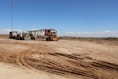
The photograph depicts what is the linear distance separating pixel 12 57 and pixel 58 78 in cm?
710

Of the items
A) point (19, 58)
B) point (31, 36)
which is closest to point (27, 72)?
point (19, 58)

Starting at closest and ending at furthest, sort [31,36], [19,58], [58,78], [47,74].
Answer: [58,78] → [47,74] → [19,58] → [31,36]

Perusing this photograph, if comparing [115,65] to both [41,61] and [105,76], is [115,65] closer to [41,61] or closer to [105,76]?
[105,76]

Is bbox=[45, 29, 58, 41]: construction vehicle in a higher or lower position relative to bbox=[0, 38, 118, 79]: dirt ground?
higher

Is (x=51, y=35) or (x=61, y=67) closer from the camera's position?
(x=61, y=67)

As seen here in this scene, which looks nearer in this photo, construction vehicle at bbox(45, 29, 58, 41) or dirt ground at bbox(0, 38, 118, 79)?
dirt ground at bbox(0, 38, 118, 79)

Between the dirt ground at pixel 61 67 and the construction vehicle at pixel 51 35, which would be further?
the construction vehicle at pixel 51 35

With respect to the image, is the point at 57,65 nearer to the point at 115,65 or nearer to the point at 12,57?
the point at 115,65

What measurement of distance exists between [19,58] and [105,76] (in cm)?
785

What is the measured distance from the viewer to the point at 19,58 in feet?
54.1

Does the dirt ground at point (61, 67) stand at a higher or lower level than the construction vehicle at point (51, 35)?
lower

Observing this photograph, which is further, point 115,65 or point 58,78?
point 115,65

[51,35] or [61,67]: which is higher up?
[51,35]

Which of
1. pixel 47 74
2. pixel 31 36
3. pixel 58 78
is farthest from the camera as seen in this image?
A: pixel 31 36
